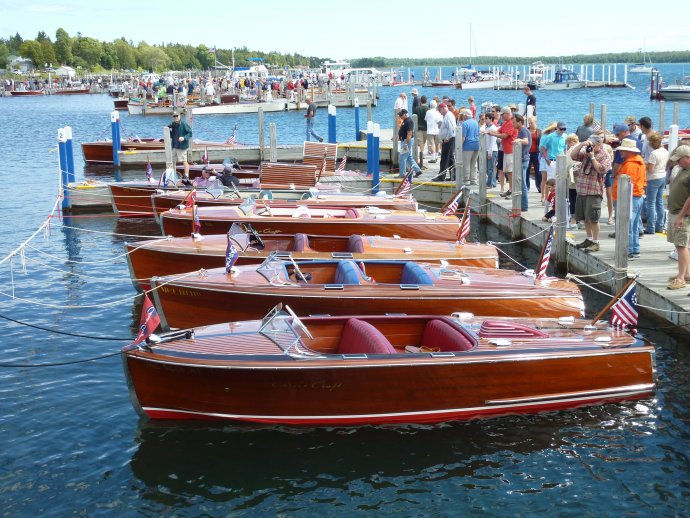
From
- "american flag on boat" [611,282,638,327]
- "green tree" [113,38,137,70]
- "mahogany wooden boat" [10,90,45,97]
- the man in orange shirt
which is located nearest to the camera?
"american flag on boat" [611,282,638,327]

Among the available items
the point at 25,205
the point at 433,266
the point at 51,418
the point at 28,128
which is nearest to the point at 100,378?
the point at 51,418

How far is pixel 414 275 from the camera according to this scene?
1156 cm

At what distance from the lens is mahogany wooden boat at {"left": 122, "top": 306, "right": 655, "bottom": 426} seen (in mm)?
8539

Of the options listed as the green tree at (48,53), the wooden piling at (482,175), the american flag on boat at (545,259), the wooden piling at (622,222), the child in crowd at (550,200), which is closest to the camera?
the american flag on boat at (545,259)

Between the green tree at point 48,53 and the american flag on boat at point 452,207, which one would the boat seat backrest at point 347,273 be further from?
the green tree at point 48,53

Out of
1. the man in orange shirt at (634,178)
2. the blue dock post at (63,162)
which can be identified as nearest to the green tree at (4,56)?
the blue dock post at (63,162)

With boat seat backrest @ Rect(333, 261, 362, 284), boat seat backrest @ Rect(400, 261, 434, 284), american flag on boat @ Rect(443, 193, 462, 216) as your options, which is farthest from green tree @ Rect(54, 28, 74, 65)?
boat seat backrest @ Rect(400, 261, 434, 284)

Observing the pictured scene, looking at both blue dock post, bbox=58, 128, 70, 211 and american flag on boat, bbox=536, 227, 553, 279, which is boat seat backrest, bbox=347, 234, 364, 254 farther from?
blue dock post, bbox=58, 128, 70, 211

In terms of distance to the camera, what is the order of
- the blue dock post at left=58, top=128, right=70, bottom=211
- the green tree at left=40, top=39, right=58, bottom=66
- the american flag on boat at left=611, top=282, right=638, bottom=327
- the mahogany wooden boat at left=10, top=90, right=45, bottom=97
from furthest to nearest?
1. the green tree at left=40, top=39, right=58, bottom=66
2. the mahogany wooden boat at left=10, top=90, right=45, bottom=97
3. the blue dock post at left=58, top=128, right=70, bottom=211
4. the american flag on boat at left=611, top=282, right=638, bottom=327

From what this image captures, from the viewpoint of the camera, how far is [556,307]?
1097 cm

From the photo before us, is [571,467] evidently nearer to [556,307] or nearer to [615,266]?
[556,307]

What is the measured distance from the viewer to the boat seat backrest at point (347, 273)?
11281 mm

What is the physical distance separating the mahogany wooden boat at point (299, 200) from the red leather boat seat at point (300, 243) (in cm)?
295

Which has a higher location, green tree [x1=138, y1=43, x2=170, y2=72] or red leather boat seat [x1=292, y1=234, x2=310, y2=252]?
green tree [x1=138, y1=43, x2=170, y2=72]
